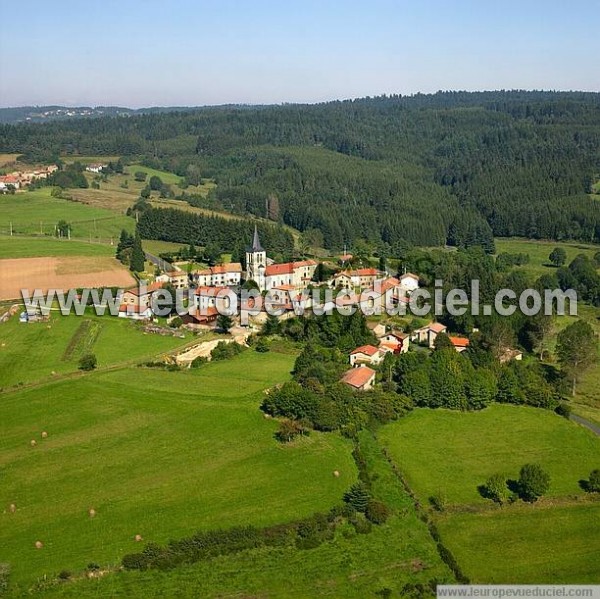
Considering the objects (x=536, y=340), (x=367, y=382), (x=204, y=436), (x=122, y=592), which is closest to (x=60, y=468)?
(x=204, y=436)

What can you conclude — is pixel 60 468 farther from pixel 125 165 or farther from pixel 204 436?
pixel 125 165

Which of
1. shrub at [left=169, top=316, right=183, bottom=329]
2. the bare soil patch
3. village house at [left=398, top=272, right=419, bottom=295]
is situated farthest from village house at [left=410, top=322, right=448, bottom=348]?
the bare soil patch

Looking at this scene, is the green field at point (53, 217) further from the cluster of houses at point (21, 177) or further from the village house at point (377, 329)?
the village house at point (377, 329)

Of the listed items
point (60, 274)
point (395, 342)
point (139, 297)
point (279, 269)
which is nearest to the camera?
point (395, 342)

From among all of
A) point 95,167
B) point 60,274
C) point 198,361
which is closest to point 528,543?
point 198,361

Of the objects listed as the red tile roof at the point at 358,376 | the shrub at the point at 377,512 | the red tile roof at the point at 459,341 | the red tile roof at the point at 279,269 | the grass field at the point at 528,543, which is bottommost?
the grass field at the point at 528,543

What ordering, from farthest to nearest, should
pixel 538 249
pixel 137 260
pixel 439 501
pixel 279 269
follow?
pixel 538 249, pixel 137 260, pixel 279 269, pixel 439 501

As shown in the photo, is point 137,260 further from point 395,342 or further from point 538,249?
point 538,249

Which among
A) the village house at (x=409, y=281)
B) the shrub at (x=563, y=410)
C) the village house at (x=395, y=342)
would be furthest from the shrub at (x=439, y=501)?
the village house at (x=409, y=281)
